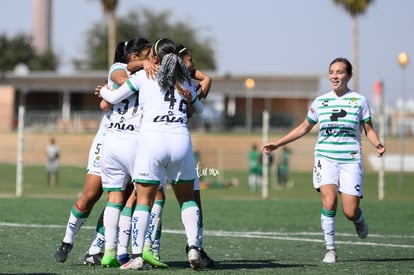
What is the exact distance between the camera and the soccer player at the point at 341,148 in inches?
423

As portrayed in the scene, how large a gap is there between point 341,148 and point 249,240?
3.08m

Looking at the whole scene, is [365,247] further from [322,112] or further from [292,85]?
[292,85]

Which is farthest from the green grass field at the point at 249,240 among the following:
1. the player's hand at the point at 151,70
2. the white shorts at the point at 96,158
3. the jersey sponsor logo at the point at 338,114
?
the player's hand at the point at 151,70

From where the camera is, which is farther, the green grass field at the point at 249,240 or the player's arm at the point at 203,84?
the green grass field at the point at 249,240

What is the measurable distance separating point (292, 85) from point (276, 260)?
2236 inches

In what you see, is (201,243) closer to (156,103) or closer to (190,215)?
(190,215)

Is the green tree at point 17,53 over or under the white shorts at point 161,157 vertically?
over

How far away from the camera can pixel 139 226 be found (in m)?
8.95

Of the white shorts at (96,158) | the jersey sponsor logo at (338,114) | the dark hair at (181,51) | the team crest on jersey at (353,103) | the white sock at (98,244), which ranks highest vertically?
the dark hair at (181,51)

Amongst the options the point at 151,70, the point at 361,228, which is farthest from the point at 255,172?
the point at 151,70

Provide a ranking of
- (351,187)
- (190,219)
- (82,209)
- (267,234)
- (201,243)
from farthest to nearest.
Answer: (267,234) < (351,187) < (82,209) < (201,243) < (190,219)

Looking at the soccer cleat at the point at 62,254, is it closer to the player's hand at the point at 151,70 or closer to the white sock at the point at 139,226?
the white sock at the point at 139,226

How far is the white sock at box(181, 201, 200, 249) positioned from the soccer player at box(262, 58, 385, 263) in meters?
2.17

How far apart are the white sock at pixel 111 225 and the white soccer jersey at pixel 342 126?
→ 2683 mm
